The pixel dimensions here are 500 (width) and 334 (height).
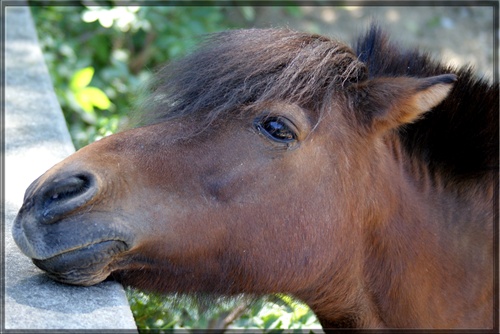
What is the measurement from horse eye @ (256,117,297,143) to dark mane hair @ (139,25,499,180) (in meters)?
0.08

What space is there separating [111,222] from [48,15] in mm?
4465

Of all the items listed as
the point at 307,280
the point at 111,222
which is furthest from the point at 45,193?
the point at 307,280

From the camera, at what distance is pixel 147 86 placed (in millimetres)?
2727

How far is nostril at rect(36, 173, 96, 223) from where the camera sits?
205 centimetres

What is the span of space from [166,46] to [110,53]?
0.88 metres

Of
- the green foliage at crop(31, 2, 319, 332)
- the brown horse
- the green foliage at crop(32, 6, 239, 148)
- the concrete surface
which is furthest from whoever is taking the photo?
the green foliage at crop(32, 6, 239, 148)

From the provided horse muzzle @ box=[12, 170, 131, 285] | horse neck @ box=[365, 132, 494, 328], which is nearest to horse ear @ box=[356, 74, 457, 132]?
horse neck @ box=[365, 132, 494, 328]

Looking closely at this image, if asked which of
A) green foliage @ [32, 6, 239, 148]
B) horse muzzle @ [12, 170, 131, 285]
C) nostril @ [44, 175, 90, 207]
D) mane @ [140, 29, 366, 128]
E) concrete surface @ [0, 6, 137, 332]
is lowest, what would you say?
green foliage @ [32, 6, 239, 148]

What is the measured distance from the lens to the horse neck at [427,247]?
8.75 feet

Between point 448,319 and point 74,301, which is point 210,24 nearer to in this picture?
point 448,319

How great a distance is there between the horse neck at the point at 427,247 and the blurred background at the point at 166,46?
391mm

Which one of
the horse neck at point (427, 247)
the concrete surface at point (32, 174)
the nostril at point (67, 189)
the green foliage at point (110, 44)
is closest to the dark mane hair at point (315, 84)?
the horse neck at point (427, 247)

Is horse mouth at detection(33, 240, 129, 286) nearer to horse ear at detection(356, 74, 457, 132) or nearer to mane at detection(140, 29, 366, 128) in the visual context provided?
mane at detection(140, 29, 366, 128)

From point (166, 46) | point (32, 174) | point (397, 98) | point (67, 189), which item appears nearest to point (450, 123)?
point (397, 98)
